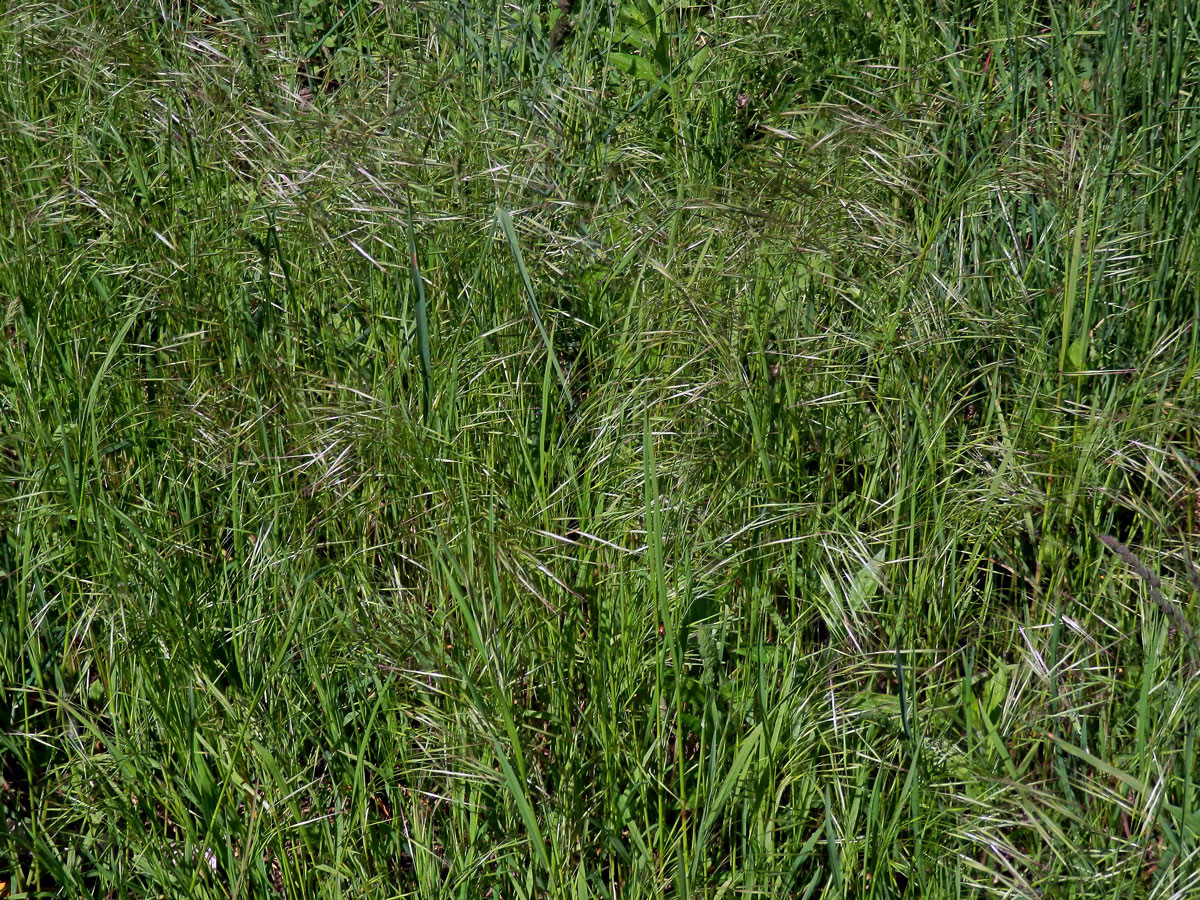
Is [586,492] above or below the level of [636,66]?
below

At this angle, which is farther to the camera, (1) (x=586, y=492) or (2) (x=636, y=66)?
(2) (x=636, y=66)

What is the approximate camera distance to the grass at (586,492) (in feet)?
4.81

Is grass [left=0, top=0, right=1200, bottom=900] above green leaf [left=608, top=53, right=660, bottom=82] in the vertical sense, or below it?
below

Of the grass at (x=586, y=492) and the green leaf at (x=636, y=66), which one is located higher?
the green leaf at (x=636, y=66)

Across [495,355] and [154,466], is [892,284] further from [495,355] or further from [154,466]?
[154,466]

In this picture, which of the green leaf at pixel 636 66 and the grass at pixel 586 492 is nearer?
the grass at pixel 586 492

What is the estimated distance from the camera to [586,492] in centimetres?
175

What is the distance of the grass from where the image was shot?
147 cm

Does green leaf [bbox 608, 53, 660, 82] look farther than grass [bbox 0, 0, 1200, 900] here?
Yes

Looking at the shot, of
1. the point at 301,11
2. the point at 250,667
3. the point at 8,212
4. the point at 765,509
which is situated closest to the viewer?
the point at 250,667

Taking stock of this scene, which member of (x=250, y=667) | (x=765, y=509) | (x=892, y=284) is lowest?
(x=250, y=667)

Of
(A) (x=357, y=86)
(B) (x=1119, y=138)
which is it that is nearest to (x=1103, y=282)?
(B) (x=1119, y=138)

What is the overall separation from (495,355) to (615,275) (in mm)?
297

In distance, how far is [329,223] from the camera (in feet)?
6.45
